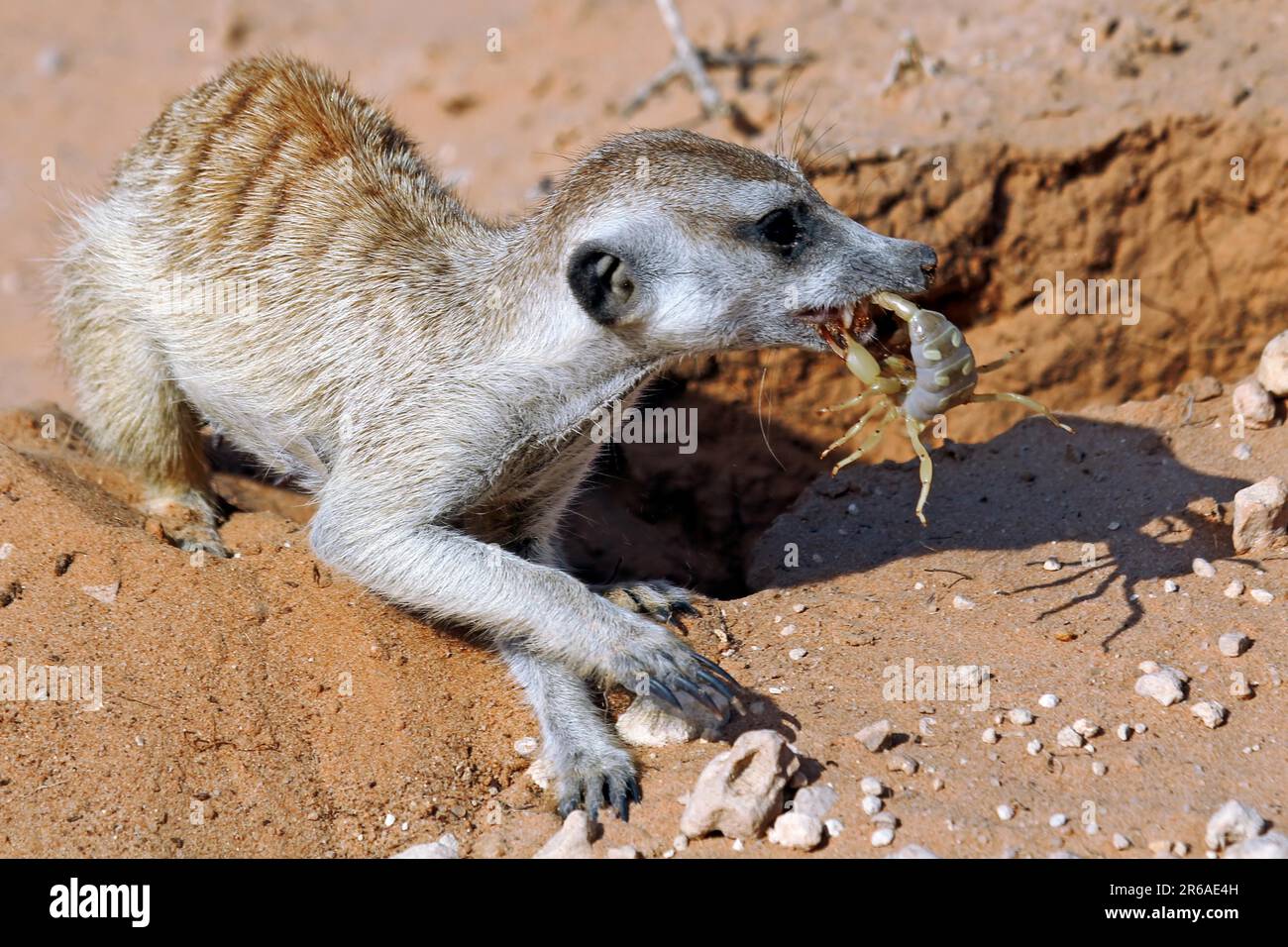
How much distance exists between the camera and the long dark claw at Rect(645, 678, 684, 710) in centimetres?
371

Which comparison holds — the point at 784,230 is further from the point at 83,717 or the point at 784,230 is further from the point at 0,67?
the point at 0,67

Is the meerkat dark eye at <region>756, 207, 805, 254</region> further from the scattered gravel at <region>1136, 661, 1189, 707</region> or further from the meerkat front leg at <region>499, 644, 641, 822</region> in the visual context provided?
the scattered gravel at <region>1136, 661, 1189, 707</region>

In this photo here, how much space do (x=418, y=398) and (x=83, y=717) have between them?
152cm

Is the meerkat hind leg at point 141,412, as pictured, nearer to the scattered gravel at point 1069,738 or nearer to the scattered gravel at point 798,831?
the scattered gravel at point 798,831

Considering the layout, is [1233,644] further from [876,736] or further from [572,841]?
[572,841]

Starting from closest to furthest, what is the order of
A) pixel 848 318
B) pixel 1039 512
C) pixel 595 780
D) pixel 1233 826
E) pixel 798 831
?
pixel 1233 826, pixel 798 831, pixel 595 780, pixel 848 318, pixel 1039 512

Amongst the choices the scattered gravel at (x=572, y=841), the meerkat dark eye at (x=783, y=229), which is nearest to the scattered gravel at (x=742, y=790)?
the scattered gravel at (x=572, y=841)

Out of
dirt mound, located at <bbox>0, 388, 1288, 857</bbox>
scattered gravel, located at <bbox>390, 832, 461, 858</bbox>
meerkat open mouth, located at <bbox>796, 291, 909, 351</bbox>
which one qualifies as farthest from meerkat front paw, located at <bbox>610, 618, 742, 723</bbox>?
meerkat open mouth, located at <bbox>796, 291, 909, 351</bbox>

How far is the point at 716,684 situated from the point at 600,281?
1.37 m

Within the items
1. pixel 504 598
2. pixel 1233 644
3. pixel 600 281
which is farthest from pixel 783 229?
pixel 1233 644

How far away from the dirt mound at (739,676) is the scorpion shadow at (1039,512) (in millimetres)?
15

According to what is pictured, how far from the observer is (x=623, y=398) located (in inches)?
169

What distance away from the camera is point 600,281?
13.2 ft

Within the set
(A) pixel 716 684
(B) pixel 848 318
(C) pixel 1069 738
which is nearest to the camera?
(C) pixel 1069 738
